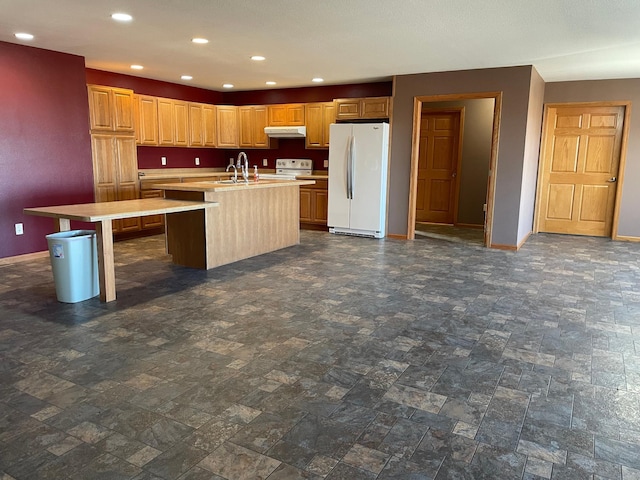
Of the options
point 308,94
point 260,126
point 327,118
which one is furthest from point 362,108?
point 260,126

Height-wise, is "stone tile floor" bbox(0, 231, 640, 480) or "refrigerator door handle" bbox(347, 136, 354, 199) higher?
"refrigerator door handle" bbox(347, 136, 354, 199)

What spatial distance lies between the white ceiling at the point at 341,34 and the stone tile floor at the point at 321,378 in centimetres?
244

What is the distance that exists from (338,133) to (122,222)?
354cm

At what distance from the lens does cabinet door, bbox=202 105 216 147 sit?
8.12m

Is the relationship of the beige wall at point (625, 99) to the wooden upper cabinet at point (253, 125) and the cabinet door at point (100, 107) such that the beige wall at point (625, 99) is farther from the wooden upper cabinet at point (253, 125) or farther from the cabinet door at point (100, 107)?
the cabinet door at point (100, 107)

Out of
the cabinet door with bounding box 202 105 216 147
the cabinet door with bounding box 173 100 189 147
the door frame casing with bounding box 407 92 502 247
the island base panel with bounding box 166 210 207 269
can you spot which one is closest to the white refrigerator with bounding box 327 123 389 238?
the door frame casing with bounding box 407 92 502 247

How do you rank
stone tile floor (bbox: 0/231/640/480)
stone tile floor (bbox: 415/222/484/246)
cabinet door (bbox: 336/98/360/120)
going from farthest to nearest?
→ cabinet door (bbox: 336/98/360/120) → stone tile floor (bbox: 415/222/484/246) → stone tile floor (bbox: 0/231/640/480)

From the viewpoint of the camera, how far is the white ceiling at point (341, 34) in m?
3.62

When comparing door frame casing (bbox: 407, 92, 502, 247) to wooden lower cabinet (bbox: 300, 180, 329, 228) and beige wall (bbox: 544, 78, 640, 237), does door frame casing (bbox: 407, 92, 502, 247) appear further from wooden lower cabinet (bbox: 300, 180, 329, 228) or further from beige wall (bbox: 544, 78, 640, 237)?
beige wall (bbox: 544, 78, 640, 237)

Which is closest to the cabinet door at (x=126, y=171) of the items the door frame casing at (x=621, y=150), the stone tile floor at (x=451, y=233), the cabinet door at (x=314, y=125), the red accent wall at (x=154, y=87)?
the red accent wall at (x=154, y=87)

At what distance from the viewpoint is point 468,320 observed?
3562 millimetres

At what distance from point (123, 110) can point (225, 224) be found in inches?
104

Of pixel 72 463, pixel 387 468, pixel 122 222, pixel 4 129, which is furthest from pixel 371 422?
pixel 122 222

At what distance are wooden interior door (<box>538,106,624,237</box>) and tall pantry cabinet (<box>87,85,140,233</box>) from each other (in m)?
6.58
